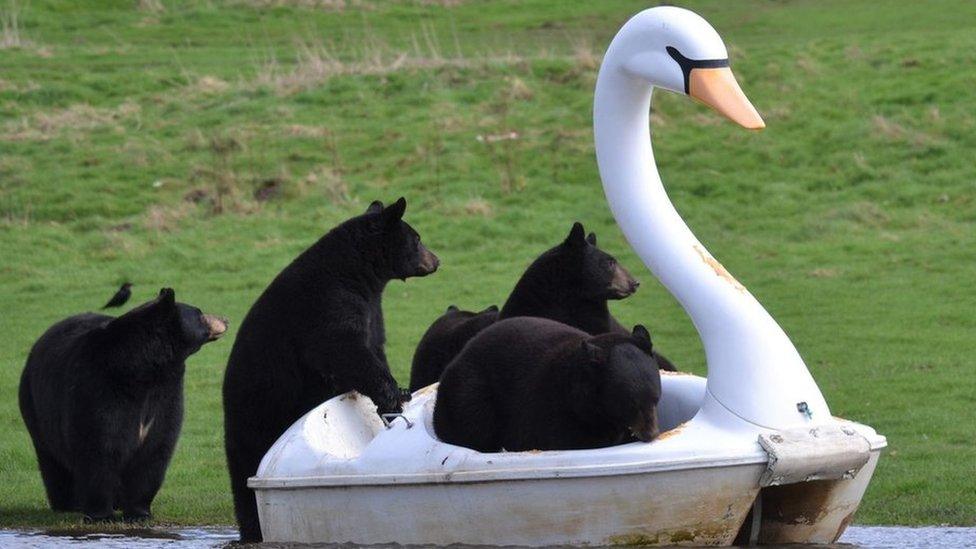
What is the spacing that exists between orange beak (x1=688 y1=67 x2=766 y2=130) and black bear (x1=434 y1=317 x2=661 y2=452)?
1057 millimetres

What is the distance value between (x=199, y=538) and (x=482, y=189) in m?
15.8

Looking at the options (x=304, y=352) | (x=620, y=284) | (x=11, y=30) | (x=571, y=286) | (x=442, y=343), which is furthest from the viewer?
(x=11, y=30)

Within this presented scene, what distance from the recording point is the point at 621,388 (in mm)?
7551

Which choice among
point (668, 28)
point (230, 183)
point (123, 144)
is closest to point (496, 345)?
point (668, 28)

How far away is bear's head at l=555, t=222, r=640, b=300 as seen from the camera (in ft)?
35.6

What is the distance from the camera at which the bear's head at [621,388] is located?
7.55 metres

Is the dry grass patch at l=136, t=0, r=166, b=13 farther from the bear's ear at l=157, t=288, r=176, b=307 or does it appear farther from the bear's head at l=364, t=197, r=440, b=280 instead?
the bear's head at l=364, t=197, r=440, b=280

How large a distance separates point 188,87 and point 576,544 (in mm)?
→ 25633

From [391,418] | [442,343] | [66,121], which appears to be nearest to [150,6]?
[66,121]

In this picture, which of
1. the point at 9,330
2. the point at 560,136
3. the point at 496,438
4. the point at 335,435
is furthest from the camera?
the point at 560,136

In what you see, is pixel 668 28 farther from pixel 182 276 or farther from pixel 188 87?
pixel 188 87

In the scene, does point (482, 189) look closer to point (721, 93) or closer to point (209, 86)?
point (209, 86)

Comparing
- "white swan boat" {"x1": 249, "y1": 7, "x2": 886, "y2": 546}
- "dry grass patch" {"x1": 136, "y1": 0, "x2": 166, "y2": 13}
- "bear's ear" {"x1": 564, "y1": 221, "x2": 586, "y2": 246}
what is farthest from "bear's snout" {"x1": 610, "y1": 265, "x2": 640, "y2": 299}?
"dry grass patch" {"x1": 136, "y1": 0, "x2": 166, "y2": 13}

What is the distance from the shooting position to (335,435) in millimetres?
9164
